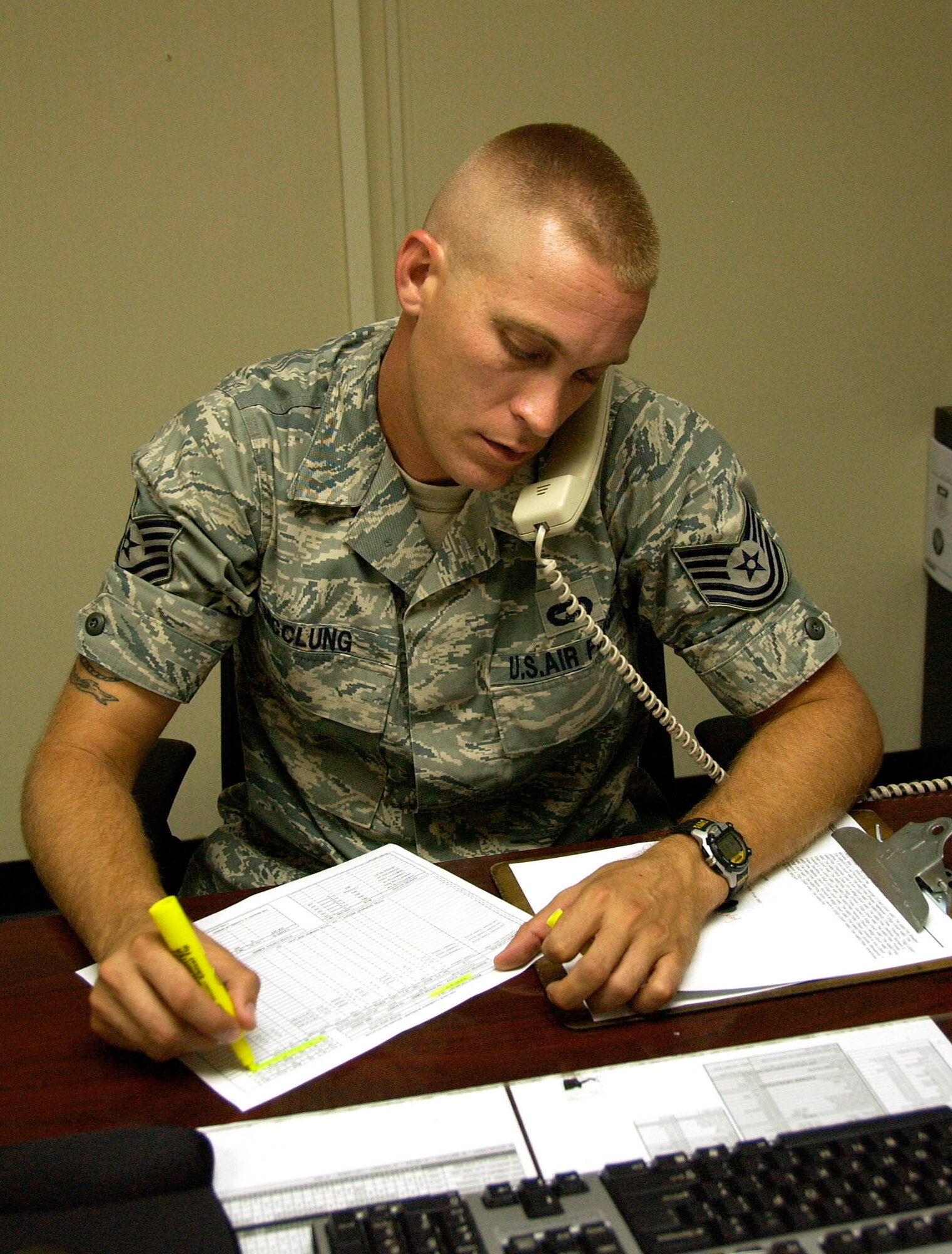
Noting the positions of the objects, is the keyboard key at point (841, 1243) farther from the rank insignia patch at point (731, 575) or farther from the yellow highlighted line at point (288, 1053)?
the rank insignia patch at point (731, 575)

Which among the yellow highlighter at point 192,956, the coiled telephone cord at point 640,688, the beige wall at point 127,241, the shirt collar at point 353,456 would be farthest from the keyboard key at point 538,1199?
the beige wall at point 127,241

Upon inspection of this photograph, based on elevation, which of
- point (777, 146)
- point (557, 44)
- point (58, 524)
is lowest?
point (58, 524)

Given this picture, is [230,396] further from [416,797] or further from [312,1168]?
[312,1168]

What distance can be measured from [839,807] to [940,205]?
70.0 inches

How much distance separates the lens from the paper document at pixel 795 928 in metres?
0.94

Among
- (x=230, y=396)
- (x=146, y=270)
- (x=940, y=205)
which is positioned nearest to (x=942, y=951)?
(x=230, y=396)

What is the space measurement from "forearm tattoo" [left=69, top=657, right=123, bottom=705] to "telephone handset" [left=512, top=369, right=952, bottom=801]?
45 centimetres

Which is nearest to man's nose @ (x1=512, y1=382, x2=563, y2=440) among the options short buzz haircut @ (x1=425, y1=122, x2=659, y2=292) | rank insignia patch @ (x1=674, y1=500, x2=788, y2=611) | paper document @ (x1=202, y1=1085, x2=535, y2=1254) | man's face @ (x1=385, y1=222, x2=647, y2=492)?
man's face @ (x1=385, y1=222, x2=647, y2=492)

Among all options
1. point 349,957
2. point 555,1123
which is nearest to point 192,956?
point 349,957

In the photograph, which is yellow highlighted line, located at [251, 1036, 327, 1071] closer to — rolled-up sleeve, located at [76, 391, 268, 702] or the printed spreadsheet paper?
the printed spreadsheet paper

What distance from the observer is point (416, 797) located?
52.5 inches

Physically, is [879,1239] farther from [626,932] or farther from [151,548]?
[151,548]

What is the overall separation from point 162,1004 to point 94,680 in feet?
1.56

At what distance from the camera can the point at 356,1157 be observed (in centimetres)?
75
